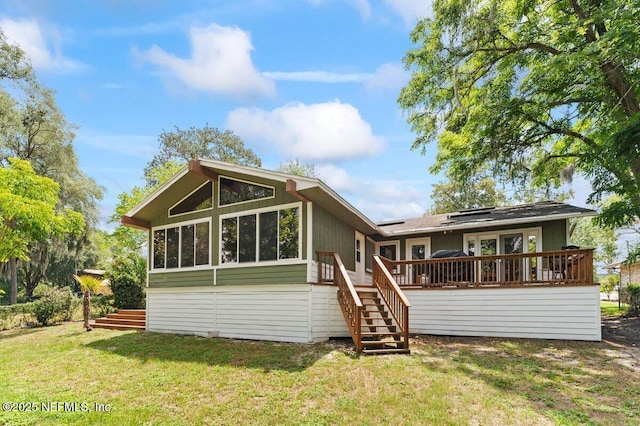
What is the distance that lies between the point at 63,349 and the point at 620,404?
10.8 meters

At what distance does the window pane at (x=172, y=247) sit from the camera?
461 inches

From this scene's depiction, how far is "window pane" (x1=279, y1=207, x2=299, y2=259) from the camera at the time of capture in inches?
374

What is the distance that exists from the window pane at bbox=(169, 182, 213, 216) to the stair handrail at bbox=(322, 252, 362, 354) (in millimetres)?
3970

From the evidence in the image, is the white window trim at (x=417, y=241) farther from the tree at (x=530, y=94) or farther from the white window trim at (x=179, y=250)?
the white window trim at (x=179, y=250)

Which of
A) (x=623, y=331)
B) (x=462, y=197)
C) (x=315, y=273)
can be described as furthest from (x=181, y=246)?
(x=462, y=197)

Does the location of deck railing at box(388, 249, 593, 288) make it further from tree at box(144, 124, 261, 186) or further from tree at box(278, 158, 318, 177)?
tree at box(278, 158, 318, 177)

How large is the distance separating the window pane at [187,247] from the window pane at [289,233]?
3.17 metres

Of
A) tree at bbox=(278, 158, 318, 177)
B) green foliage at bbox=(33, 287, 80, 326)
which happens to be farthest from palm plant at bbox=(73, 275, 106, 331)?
tree at bbox=(278, 158, 318, 177)

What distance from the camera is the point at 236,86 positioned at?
16141 mm

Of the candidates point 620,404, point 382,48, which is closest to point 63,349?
point 620,404

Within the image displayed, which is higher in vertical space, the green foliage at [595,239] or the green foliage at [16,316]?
the green foliage at [595,239]

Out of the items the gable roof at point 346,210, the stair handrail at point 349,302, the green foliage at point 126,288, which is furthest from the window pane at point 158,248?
the stair handrail at point 349,302

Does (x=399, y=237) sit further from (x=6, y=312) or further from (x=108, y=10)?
(x=6, y=312)

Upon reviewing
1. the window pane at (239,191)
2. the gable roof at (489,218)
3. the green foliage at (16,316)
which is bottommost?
the green foliage at (16,316)
